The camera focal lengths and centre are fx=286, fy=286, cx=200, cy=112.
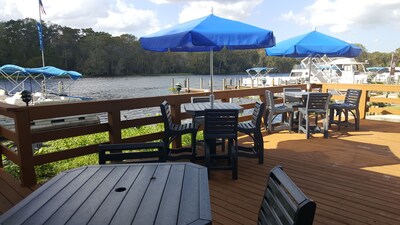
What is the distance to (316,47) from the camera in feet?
17.0

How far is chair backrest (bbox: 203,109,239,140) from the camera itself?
129 inches

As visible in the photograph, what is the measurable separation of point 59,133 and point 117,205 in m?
2.25

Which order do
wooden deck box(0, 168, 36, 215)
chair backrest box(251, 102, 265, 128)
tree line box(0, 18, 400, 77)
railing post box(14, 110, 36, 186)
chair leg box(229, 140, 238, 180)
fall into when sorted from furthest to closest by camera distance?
tree line box(0, 18, 400, 77)
chair backrest box(251, 102, 265, 128)
chair leg box(229, 140, 238, 180)
railing post box(14, 110, 36, 186)
wooden deck box(0, 168, 36, 215)

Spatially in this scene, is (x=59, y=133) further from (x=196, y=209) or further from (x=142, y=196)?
(x=196, y=209)

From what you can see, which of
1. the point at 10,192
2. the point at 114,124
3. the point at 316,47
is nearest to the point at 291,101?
the point at 316,47

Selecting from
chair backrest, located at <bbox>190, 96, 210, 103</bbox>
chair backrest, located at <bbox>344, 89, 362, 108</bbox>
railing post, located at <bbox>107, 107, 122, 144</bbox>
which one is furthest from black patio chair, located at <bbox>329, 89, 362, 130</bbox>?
railing post, located at <bbox>107, 107, 122, 144</bbox>

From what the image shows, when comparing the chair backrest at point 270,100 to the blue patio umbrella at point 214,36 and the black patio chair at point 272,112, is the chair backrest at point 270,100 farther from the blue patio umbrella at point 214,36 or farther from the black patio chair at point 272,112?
the blue patio umbrella at point 214,36

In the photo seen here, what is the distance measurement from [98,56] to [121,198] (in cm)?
4311

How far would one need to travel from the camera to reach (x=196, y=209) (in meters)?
1.16

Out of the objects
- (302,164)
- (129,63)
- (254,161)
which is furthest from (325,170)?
(129,63)

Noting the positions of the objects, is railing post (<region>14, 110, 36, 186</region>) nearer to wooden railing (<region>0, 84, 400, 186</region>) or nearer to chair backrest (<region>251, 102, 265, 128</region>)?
wooden railing (<region>0, 84, 400, 186</region>)

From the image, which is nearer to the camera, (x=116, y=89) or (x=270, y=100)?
(x=270, y=100)

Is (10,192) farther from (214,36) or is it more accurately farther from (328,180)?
(328,180)

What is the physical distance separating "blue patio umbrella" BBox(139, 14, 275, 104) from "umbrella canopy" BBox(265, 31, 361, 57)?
1828mm
